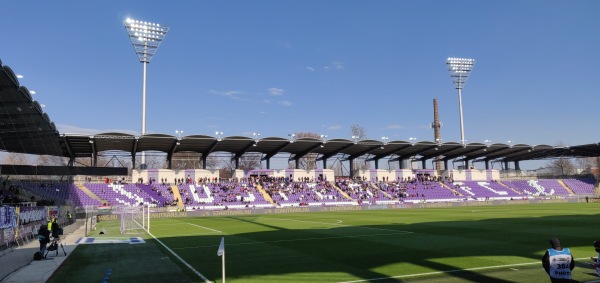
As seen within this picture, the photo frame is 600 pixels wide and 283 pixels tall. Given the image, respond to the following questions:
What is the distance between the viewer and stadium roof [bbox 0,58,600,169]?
113 feet

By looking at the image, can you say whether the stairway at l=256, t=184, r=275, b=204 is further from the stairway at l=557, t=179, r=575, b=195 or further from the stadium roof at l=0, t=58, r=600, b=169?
the stairway at l=557, t=179, r=575, b=195

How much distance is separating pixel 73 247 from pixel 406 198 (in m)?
59.4

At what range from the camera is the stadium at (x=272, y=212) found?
14.4 m

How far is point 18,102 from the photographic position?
32.1 meters

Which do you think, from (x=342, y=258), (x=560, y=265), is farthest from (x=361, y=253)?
(x=560, y=265)

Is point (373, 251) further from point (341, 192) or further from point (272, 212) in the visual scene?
point (341, 192)

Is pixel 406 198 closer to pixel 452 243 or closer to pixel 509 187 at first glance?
pixel 509 187

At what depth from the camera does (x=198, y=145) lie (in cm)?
6328

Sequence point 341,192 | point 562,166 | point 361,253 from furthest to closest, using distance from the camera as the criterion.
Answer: point 562,166, point 341,192, point 361,253

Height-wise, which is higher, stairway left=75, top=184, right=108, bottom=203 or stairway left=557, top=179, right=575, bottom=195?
stairway left=75, top=184, right=108, bottom=203

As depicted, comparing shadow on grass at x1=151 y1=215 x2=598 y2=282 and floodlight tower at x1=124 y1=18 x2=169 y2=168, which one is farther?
floodlight tower at x1=124 y1=18 x2=169 y2=168

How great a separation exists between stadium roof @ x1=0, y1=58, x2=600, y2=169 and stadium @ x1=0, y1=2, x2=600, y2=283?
25 centimetres

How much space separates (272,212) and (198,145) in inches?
677

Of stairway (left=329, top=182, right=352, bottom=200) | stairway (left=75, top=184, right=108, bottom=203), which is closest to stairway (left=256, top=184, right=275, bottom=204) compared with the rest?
stairway (left=329, top=182, right=352, bottom=200)
